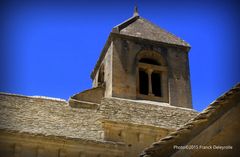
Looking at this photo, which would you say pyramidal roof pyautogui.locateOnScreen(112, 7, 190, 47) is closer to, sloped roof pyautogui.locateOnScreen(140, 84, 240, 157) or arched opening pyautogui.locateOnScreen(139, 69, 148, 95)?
arched opening pyautogui.locateOnScreen(139, 69, 148, 95)

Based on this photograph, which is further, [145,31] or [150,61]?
[145,31]

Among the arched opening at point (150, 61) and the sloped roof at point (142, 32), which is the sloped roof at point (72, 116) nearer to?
the arched opening at point (150, 61)

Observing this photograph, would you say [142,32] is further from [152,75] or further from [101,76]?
[101,76]

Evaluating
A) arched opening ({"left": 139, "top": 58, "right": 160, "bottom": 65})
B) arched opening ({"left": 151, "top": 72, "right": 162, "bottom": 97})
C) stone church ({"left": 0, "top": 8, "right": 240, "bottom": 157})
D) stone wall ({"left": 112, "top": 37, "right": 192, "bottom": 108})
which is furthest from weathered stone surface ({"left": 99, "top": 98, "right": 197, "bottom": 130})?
arched opening ({"left": 139, "top": 58, "right": 160, "bottom": 65})

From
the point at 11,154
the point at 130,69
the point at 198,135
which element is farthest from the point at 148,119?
the point at 198,135

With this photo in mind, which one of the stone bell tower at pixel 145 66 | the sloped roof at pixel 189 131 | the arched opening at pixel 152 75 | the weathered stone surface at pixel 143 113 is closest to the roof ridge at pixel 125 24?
the stone bell tower at pixel 145 66

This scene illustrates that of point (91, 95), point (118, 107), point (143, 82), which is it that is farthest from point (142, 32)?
point (118, 107)

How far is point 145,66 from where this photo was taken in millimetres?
15508

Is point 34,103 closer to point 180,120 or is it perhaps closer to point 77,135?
point 77,135

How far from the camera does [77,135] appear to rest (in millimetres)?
11461

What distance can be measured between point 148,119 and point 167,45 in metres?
4.67

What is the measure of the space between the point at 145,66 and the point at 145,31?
174 cm

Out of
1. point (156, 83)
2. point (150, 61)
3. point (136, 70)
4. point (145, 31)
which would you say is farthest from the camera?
point (145, 31)

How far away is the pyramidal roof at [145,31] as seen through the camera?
52.3ft
